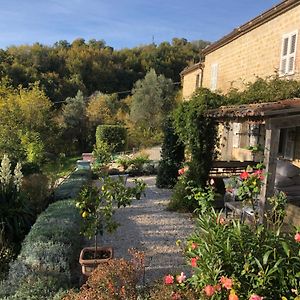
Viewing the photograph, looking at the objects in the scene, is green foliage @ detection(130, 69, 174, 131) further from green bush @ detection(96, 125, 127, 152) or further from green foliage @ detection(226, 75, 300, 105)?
green foliage @ detection(226, 75, 300, 105)

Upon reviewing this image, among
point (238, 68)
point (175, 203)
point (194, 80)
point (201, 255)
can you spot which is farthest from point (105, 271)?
point (194, 80)

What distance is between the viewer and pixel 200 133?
890cm

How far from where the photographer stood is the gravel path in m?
6.08

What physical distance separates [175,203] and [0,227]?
4.53 meters

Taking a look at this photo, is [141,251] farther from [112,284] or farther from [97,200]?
[112,284]

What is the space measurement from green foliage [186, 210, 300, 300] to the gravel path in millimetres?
2157

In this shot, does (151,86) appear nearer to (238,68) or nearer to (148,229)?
(238,68)

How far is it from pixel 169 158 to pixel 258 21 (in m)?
5.68

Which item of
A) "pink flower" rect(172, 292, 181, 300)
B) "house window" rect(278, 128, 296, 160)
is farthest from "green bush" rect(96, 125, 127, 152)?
"pink flower" rect(172, 292, 181, 300)

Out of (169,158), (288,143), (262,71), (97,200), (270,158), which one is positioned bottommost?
(97,200)

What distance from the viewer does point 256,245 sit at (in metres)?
3.48

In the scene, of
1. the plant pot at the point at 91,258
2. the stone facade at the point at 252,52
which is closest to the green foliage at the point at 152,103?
the stone facade at the point at 252,52

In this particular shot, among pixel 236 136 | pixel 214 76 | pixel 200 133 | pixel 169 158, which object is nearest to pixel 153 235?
pixel 200 133

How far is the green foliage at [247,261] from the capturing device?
3.16m
